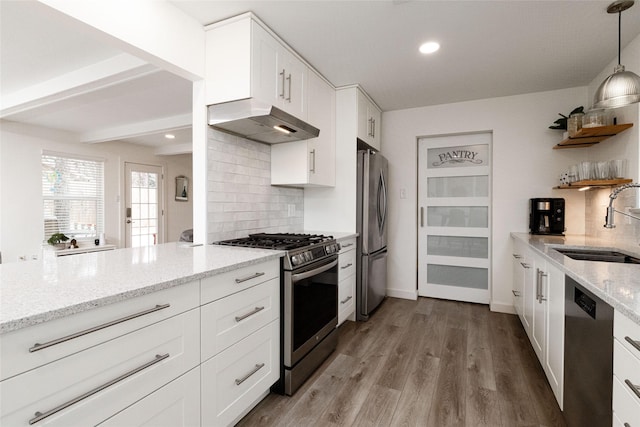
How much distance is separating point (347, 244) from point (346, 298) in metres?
0.51

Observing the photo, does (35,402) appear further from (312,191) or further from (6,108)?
(6,108)

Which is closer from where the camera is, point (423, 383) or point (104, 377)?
point (104, 377)

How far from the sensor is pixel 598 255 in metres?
2.12

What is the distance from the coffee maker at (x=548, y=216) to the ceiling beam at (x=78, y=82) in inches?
144

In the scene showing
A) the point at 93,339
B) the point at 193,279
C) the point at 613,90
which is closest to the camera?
the point at 93,339

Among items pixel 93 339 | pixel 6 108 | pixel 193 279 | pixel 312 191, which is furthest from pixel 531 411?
pixel 6 108

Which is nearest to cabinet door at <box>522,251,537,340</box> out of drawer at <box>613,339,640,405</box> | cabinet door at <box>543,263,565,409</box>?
cabinet door at <box>543,263,565,409</box>

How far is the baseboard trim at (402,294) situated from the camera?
3.81 metres

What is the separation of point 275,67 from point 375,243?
201 cm

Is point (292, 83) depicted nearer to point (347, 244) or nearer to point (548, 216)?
point (347, 244)

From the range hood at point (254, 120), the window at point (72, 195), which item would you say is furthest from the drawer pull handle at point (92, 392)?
the window at point (72, 195)

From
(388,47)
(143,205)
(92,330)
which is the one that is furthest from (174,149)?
(92,330)

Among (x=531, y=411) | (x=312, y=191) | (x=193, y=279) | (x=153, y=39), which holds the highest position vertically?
(x=153, y=39)

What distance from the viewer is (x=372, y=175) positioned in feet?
10.6
